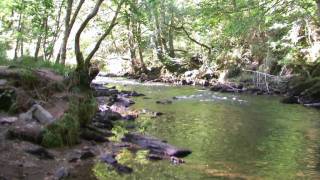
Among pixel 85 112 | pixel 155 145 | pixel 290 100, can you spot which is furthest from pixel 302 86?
pixel 85 112

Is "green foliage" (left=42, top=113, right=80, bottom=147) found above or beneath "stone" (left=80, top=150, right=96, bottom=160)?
above

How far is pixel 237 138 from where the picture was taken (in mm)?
14188

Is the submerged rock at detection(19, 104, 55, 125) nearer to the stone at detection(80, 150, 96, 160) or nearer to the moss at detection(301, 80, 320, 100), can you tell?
the stone at detection(80, 150, 96, 160)

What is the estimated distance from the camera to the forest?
1023cm

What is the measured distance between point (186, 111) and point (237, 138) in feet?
20.5

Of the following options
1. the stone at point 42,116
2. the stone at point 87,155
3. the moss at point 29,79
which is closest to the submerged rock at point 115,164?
the stone at point 87,155

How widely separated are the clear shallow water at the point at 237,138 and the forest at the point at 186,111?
39 millimetres

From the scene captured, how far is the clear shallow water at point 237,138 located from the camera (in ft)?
33.4

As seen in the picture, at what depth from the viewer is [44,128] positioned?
36.0 ft

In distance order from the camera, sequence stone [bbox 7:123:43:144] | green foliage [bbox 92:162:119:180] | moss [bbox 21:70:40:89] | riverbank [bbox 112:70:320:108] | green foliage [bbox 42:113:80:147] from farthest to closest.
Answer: riverbank [bbox 112:70:320:108] → moss [bbox 21:70:40:89] → green foliage [bbox 42:113:80:147] → stone [bbox 7:123:43:144] → green foliage [bbox 92:162:119:180]

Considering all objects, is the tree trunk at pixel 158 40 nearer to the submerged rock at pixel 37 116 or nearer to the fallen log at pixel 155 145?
the fallen log at pixel 155 145

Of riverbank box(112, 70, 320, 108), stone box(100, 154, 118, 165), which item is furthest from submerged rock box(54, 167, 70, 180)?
riverbank box(112, 70, 320, 108)

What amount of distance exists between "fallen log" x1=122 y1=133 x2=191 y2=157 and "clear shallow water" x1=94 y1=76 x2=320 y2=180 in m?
0.31

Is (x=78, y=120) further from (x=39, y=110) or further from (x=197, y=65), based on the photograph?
(x=197, y=65)
